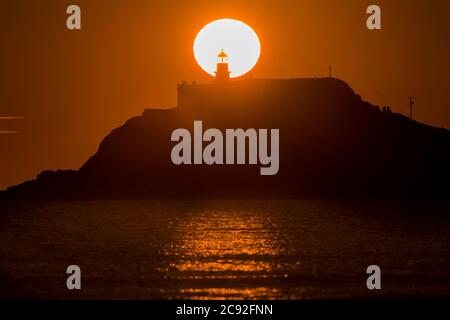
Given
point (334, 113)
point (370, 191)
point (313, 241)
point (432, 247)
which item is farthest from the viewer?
point (370, 191)

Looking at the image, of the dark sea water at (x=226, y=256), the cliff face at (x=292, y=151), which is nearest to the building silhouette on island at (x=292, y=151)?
the cliff face at (x=292, y=151)

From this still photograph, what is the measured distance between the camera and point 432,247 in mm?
62438

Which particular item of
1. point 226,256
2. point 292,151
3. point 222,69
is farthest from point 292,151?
point 226,256

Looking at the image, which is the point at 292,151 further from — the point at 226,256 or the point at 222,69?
the point at 226,256

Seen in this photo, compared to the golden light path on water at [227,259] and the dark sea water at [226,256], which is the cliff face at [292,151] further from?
the golden light path on water at [227,259]

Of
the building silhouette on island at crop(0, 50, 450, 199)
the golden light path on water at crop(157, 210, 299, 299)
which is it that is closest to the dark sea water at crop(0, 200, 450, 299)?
the golden light path on water at crop(157, 210, 299, 299)

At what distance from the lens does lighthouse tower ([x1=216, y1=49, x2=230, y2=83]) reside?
104562 mm

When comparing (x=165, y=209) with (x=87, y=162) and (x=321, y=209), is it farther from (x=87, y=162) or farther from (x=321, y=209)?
(x=87, y=162)

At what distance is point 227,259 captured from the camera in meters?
52.5

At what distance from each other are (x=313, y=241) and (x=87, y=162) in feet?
330

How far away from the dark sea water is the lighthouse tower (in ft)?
54.3

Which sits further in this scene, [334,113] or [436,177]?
[436,177]

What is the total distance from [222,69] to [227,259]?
59235 mm
